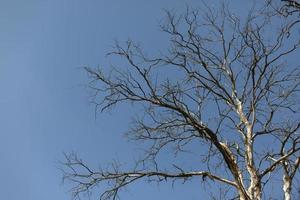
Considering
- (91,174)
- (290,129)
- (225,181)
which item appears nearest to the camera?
(225,181)

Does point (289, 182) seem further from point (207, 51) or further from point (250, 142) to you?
point (207, 51)

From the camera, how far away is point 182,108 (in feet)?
30.5

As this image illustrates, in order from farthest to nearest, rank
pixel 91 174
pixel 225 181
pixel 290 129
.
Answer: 1. pixel 290 129
2. pixel 91 174
3. pixel 225 181

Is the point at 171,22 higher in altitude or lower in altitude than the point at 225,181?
higher

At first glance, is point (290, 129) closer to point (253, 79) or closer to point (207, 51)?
point (253, 79)

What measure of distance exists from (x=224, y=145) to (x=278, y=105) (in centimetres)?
201

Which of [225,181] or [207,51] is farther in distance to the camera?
[207,51]

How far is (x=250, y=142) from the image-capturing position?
9133mm

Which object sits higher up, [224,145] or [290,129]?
[290,129]

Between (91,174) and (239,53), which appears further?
(239,53)

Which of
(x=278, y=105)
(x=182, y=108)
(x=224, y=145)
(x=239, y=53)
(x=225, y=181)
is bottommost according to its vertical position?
(x=225, y=181)

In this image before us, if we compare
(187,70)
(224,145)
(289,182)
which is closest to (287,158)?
(289,182)

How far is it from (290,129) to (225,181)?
2032 millimetres

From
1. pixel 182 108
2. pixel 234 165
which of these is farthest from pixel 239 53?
pixel 234 165
